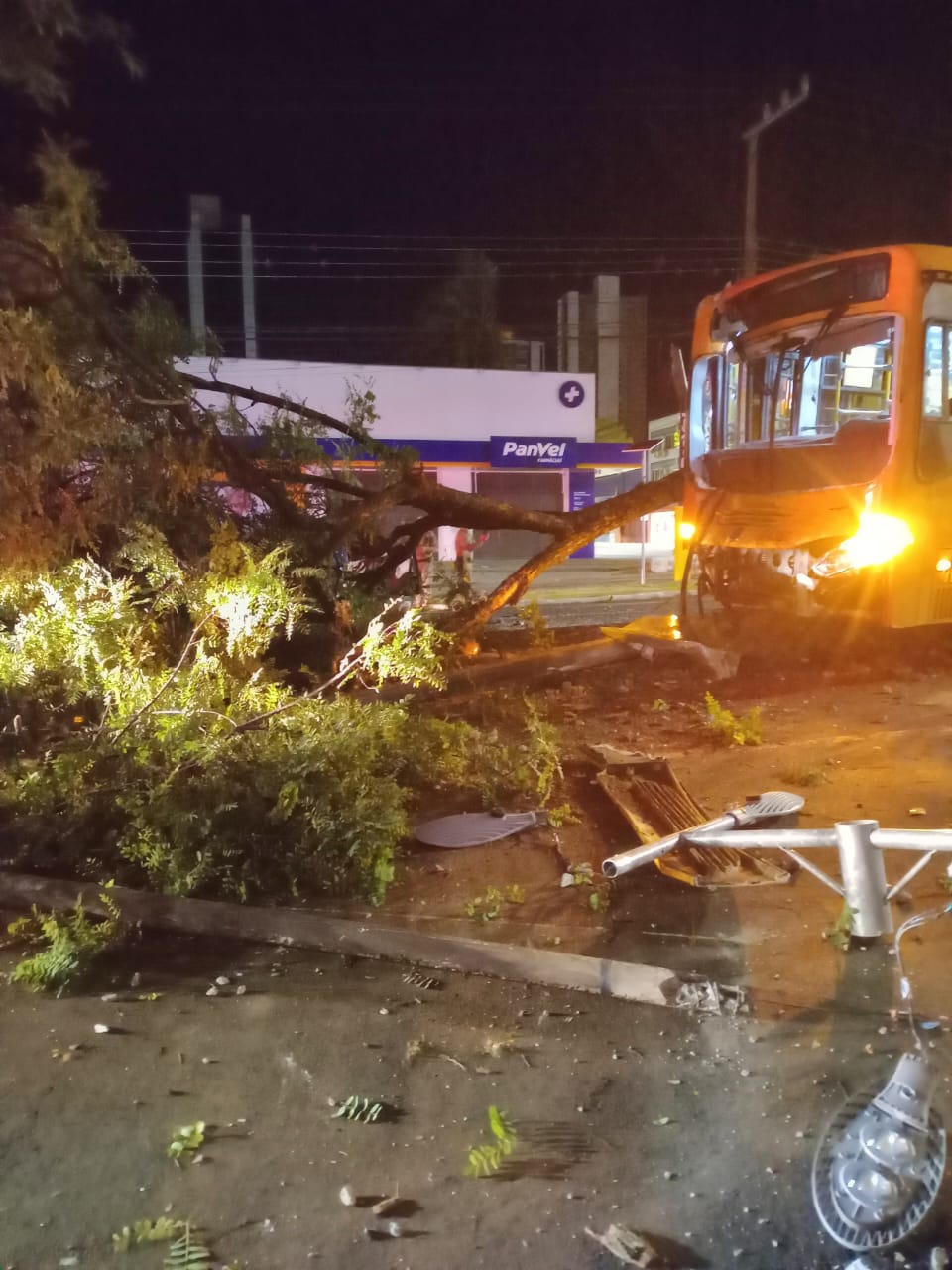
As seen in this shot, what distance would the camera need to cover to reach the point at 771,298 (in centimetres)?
903

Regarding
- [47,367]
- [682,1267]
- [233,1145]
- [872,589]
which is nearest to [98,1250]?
[233,1145]

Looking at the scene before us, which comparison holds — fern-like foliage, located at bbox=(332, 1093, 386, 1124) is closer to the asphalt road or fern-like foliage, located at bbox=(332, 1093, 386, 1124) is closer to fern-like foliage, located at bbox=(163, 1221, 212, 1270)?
fern-like foliage, located at bbox=(163, 1221, 212, 1270)

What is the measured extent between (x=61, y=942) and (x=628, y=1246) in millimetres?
2850

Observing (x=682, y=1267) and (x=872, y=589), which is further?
(x=872, y=589)

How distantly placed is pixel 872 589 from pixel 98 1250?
7194 mm

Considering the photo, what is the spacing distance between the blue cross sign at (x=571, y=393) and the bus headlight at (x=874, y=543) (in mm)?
20470

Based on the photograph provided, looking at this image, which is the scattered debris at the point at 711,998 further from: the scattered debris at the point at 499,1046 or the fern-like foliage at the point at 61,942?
the fern-like foliage at the point at 61,942

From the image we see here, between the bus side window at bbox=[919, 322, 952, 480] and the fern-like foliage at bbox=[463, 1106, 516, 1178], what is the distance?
6.60 metres

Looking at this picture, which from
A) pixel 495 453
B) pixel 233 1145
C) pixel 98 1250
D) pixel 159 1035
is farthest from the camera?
pixel 495 453

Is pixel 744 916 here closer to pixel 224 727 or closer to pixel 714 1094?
pixel 714 1094

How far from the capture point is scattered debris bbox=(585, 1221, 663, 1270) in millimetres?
2553

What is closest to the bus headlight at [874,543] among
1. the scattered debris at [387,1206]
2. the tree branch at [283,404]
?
the tree branch at [283,404]

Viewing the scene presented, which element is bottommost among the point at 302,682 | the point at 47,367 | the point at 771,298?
the point at 302,682

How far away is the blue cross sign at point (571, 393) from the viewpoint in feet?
90.9
